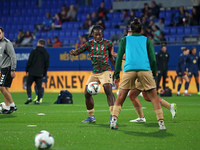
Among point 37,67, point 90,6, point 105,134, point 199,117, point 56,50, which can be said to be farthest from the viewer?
point 90,6

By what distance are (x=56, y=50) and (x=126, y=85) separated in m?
17.0

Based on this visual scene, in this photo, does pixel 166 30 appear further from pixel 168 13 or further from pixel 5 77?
pixel 5 77

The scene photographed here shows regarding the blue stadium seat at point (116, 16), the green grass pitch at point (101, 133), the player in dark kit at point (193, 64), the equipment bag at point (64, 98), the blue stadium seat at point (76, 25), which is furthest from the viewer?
the blue stadium seat at point (76, 25)

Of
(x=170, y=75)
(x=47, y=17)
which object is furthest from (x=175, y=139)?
(x=47, y=17)

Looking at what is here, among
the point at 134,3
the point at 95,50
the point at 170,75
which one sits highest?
the point at 134,3

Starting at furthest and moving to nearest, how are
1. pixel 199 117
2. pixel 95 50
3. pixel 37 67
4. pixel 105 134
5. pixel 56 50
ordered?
pixel 56 50, pixel 37 67, pixel 199 117, pixel 95 50, pixel 105 134

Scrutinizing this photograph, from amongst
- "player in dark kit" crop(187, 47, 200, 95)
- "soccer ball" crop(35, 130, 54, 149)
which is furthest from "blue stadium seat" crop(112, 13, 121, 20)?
"soccer ball" crop(35, 130, 54, 149)

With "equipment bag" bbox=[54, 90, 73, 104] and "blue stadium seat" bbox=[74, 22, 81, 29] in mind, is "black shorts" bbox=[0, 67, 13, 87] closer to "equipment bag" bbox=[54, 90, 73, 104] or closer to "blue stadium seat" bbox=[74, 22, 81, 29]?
"equipment bag" bbox=[54, 90, 73, 104]

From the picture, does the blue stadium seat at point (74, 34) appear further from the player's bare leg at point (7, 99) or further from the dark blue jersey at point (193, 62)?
the player's bare leg at point (7, 99)

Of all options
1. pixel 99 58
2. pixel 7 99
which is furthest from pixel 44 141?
pixel 7 99

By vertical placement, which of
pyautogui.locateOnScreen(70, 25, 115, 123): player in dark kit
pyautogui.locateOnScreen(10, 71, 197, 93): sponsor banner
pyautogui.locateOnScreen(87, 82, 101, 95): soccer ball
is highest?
pyautogui.locateOnScreen(70, 25, 115, 123): player in dark kit

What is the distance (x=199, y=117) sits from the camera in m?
10.7

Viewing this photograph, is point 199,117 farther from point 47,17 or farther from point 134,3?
point 47,17

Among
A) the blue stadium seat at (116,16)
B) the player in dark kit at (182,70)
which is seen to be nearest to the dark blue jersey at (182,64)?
the player in dark kit at (182,70)
